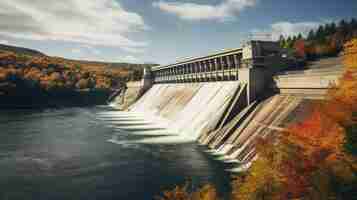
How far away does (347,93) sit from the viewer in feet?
55.2

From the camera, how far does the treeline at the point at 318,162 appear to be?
13711mm

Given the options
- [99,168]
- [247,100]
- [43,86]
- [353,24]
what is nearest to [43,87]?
[43,86]

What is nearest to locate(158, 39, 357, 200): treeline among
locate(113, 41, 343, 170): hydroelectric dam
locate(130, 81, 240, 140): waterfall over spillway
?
locate(113, 41, 343, 170): hydroelectric dam

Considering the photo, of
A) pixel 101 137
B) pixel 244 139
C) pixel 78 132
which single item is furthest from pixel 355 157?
pixel 78 132

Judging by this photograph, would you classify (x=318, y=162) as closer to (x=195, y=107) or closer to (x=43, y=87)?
(x=195, y=107)

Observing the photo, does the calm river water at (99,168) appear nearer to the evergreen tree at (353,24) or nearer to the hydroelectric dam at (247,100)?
the hydroelectric dam at (247,100)

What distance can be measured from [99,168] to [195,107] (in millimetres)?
23570

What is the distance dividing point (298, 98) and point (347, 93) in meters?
14.2

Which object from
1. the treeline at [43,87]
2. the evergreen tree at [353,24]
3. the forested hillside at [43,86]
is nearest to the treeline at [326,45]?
the evergreen tree at [353,24]

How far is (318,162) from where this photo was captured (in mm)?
16453

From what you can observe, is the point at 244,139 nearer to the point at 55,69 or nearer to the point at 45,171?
the point at 45,171

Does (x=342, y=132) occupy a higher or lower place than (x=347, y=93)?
lower

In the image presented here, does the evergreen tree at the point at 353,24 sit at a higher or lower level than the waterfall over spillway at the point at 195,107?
higher

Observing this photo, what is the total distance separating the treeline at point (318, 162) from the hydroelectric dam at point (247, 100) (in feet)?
28.1
